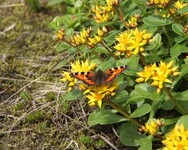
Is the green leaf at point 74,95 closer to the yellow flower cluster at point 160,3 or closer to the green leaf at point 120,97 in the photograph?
the green leaf at point 120,97

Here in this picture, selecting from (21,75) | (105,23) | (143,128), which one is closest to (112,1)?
(105,23)

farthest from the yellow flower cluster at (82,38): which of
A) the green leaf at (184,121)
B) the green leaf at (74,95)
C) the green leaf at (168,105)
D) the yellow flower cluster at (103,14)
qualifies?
the green leaf at (184,121)

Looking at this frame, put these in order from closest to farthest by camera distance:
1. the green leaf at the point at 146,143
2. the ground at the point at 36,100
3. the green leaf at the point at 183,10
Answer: the green leaf at the point at 146,143
the green leaf at the point at 183,10
the ground at the point at 36,100

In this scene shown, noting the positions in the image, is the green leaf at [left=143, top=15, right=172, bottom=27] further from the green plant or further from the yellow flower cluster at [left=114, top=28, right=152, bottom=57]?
the yellow flower cluster at [left=114, top=28, right=152, bottom=57]

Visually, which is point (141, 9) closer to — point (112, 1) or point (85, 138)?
point (112, 1)

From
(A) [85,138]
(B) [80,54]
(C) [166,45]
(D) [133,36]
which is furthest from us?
(B) [80,54]

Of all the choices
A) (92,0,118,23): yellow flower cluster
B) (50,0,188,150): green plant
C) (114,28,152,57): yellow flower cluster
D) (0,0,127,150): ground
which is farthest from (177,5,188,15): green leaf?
(0,0,127,150): ground
